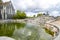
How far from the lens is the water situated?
15.4 ft

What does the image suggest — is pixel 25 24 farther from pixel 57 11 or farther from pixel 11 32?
pixel 57 11

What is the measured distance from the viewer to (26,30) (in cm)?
547

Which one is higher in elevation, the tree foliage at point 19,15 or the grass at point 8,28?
the tree foliage at point 19,15

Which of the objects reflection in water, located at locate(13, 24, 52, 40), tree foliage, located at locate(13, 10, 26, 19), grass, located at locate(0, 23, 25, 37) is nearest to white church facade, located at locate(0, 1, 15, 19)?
tree foliage, located at locate(13, 10, 26, 19)

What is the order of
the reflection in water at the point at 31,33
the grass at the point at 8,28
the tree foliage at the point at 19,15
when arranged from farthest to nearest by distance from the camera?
the tree foliage at the point at 19,15
the grass at the point at 8,28
the reflection in water at the point at 31,33

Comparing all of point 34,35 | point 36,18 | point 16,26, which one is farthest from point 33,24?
point 34,35

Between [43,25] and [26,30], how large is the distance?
0.61 metres

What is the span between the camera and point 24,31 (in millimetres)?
5371

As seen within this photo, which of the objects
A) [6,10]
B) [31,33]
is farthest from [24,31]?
[6,10]

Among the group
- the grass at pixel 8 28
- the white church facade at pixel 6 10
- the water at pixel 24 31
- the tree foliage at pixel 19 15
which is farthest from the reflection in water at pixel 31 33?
the white church facade at pixel 6 10

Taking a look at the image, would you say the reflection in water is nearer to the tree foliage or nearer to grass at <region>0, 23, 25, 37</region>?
grass at <region>0, 23, 25, 37</region>

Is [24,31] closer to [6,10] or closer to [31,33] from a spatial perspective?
[31,33]

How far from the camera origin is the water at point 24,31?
4.71 m

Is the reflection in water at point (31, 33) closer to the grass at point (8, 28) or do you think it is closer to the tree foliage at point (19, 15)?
the grass at point (8, 28)
